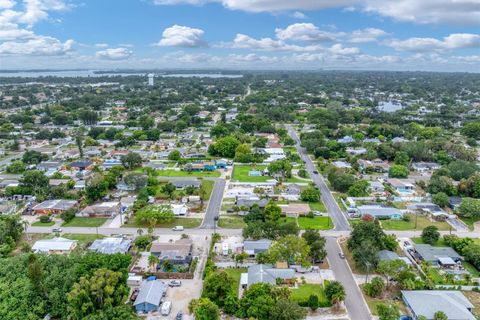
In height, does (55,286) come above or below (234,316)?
above

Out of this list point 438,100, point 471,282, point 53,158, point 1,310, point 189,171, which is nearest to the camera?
point 1,310

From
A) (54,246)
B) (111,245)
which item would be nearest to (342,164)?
(111,245)

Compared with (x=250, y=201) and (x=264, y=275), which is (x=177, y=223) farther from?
(x=264, y=275)

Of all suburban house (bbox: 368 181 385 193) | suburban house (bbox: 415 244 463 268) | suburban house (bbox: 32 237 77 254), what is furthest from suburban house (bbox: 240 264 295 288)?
suburban house (bbox: 368 181 385 193)

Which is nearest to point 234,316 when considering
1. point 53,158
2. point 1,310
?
point 1,310

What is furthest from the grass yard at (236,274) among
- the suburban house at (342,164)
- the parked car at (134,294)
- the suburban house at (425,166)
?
the suburban house at (425,166)

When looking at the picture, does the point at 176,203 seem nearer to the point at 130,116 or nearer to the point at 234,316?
the point at 234,316

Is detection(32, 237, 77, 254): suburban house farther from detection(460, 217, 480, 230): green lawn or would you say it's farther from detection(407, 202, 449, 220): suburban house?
detection(460, 217, 480, 230): green lawn

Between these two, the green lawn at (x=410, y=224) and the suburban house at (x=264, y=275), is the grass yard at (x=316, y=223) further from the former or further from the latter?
the suburban house at (x=264, y=275)
